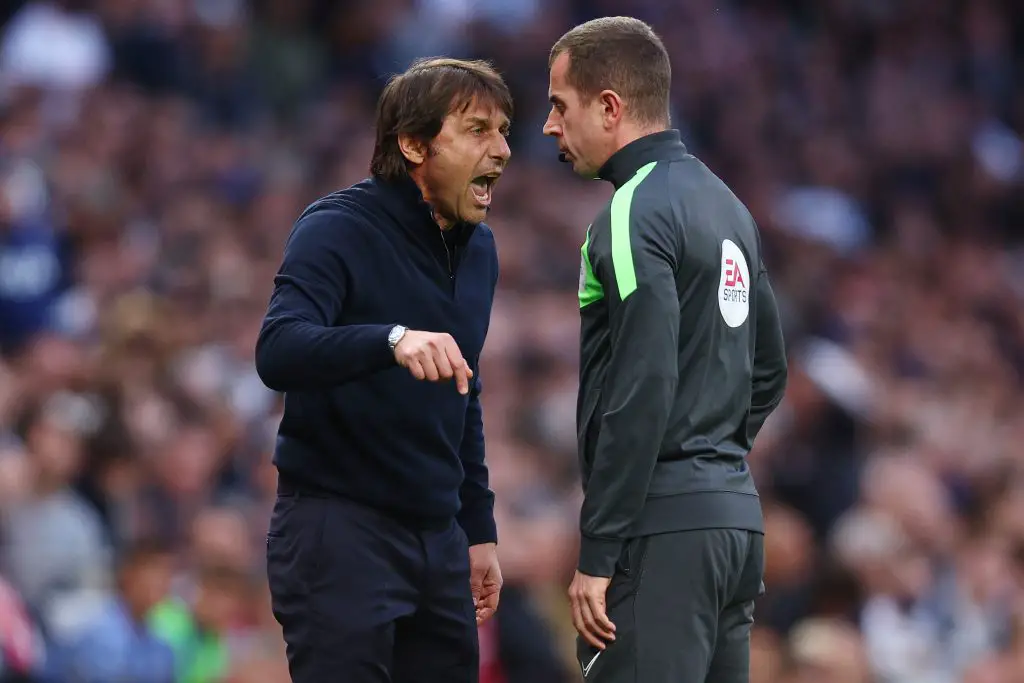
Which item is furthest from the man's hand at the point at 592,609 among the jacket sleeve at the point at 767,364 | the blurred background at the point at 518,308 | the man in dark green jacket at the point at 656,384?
the blurred background at the point at 518,308

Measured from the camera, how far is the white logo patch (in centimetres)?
398

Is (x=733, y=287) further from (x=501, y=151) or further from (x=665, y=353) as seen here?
(x=501, y=151)

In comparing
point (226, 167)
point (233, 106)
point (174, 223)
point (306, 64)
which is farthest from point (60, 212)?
point (306, 64)

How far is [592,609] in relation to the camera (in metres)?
3.87

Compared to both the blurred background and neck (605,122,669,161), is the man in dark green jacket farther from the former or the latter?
the blurred background

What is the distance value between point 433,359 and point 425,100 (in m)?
0.78

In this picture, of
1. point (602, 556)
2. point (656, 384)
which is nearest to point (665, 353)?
point (656, 384)

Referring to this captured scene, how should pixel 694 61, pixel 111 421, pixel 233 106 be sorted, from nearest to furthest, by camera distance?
pixel 111 421 → pixel 233 106 → pixel 694 61

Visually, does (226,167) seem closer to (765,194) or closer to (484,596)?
(765,194)

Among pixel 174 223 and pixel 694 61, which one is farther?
pixel 694 61

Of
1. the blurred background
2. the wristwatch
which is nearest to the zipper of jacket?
the wristwatch

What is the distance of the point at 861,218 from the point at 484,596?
9.61 m

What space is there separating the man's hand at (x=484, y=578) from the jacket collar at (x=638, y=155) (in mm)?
934

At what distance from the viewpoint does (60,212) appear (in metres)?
8.70
